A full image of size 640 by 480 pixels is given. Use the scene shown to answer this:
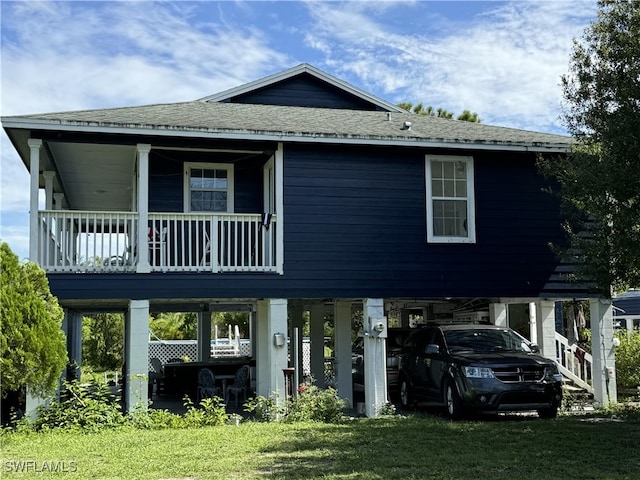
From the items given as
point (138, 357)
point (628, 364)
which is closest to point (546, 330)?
point (628, 364)

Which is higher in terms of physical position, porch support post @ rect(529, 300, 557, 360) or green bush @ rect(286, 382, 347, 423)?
porch support post @ rect(529, 300, 557, 360)

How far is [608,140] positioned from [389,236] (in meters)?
4.88

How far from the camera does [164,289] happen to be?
13523mm

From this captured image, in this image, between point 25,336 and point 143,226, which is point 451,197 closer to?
point 143,226

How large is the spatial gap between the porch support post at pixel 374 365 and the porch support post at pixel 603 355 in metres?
4.40

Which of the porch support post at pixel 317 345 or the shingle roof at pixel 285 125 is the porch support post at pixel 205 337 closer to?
the porch support post at pixel 317 345

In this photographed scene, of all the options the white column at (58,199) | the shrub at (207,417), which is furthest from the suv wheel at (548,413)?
the white column at (58,199)

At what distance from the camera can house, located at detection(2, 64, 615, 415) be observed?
13.4m

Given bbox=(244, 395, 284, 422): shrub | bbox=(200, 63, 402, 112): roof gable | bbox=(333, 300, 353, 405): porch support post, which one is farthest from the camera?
bbox=(200, 63, 402, 112): roof gable

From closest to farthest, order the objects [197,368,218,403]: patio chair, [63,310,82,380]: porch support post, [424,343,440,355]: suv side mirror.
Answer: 1. [424,343,440,355]: suv side mirror
2. [197,368,218,403]: patio chair
3. [63,310,82,380]: porch support post

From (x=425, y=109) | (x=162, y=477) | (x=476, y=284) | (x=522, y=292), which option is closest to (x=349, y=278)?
(x=476, y=284)

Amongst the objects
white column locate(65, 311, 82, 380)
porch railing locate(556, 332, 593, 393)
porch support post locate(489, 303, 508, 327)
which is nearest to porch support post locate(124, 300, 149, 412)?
white column locate(65, 311, 82, 380)

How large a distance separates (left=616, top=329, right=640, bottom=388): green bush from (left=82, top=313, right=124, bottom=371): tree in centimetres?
1836

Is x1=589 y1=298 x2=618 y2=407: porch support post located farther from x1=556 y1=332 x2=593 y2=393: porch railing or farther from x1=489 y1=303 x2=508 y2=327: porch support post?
x1=489 y1=303 x2=508 y2=327: porch support post
